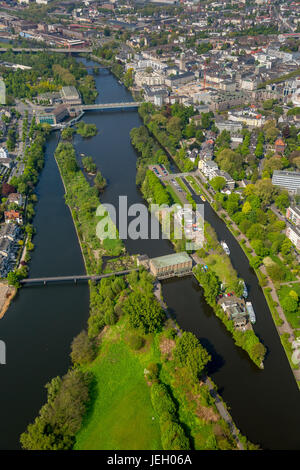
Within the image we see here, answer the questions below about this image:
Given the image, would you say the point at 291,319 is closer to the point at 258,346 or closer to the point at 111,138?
the point at 258,346

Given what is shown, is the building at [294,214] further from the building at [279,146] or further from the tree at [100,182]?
the tree at [100,182]

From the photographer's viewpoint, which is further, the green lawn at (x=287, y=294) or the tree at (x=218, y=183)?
the tree at (x=218, y=183)

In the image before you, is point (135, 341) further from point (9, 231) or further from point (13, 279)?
point (9, 231)

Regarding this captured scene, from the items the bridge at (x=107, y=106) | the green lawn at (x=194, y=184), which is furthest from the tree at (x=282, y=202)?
the bridge at (x=107, y=106)

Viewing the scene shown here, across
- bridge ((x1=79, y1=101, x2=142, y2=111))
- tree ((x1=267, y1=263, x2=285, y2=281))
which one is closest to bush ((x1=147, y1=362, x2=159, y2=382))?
tree ((x1=267, y1=263, x2=285, y2=281))

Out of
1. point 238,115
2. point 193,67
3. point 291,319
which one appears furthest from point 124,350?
point 193,67

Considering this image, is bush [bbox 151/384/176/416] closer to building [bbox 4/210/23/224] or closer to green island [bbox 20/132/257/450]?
green island [bbox 20/132/257/450]

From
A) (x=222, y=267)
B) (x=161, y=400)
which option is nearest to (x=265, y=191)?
(x=222, y=267)
